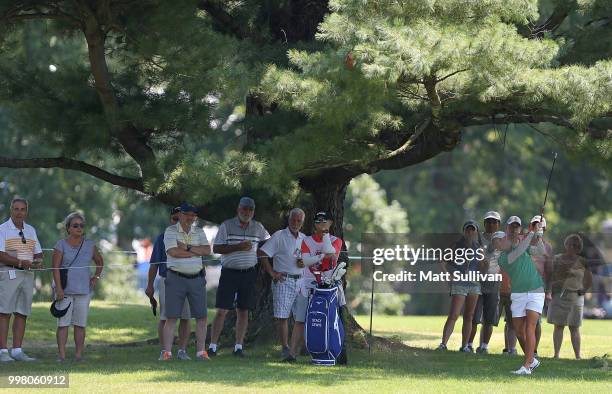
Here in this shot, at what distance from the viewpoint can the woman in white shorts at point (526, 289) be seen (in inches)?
477

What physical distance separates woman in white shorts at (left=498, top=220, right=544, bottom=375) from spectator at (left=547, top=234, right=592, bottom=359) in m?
2.52

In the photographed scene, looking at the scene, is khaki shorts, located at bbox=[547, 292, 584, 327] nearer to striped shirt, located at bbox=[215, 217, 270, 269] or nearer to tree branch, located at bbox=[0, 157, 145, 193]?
striped shirt, located at bbox=[215, 217, 270, 269]

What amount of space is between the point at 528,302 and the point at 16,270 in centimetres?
549

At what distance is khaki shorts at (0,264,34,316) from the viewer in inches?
529

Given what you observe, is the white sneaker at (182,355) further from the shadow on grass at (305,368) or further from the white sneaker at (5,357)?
the white sneaker at (5,357)

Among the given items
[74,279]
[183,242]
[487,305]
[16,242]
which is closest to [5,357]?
[74,279]

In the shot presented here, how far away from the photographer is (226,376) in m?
11.6

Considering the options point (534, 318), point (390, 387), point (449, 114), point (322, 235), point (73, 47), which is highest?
point (73, 47)

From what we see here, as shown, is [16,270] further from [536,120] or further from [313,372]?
[536,120]

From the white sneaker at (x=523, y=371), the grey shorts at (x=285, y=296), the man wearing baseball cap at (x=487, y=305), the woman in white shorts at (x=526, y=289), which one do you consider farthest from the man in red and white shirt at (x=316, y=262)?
the man wearing baseball cap at (x=487, y=305)

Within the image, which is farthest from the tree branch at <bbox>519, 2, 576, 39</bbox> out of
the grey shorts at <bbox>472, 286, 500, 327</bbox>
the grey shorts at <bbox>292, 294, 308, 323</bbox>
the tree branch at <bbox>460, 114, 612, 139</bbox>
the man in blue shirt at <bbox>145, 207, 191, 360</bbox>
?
the man in blue shirt at <bbox>145, 207, 191, 360</bbox>

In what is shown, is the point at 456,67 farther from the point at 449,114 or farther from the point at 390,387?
the point at 390,387

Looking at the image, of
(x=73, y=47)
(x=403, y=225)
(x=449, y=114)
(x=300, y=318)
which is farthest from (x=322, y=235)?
(x=403, y=225)

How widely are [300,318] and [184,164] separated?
7.17 ft
